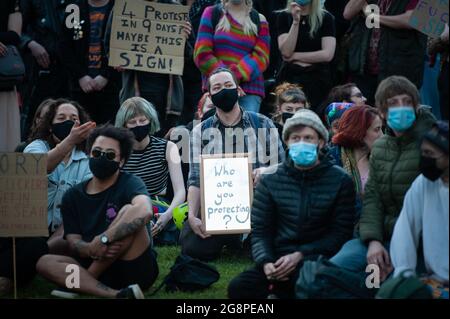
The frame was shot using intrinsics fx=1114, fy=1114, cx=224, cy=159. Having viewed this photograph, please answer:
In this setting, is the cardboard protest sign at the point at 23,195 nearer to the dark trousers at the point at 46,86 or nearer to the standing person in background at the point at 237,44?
the standing person in background at the point at 237,44

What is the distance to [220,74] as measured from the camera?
10.0m

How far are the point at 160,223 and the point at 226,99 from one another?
1.29m

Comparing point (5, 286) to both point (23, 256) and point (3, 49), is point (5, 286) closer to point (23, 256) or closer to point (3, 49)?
point (23, 256)

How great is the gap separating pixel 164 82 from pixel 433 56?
3198 mm

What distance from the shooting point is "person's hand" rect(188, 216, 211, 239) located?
9.77 metres

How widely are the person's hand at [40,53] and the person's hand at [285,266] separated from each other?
5.12 metres

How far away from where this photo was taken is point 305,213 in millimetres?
8133

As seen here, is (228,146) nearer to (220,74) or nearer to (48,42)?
(220,74)

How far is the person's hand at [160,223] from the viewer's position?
1008 centimetres

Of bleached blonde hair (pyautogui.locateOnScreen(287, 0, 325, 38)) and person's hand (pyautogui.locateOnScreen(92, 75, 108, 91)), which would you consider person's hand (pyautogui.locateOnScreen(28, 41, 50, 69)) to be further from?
bleached blonde hair (pyautogui.locateOnScreen(287, 0, 325, 38))

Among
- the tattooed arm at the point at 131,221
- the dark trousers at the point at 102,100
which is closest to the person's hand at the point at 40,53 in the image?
the dark trousers at the point at 102,100

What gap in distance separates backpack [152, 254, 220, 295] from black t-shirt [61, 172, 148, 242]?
0.64 meters

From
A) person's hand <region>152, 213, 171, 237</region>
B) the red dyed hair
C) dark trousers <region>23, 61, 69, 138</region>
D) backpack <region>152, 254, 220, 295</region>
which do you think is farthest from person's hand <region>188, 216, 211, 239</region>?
dark trousers <region>23, 61, 69, 138</region>
